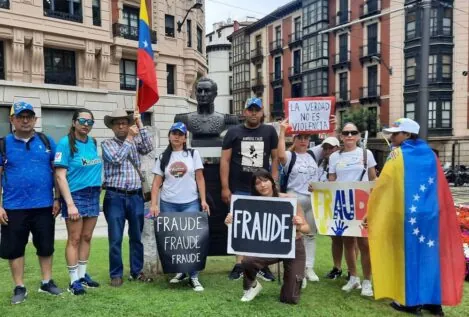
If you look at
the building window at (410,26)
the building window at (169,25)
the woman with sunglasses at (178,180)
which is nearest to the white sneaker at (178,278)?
the woman with sunglasses at (178,180)

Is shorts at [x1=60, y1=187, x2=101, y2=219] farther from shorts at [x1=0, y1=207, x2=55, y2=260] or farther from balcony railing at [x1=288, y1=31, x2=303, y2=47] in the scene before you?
balcony railing at [x1=288, y1=31, x2=303, y2=47]

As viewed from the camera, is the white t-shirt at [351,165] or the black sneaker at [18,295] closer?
the black sneaker at [18,295]

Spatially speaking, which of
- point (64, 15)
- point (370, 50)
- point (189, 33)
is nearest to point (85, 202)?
point (64, 15)

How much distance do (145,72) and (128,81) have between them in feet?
58.9

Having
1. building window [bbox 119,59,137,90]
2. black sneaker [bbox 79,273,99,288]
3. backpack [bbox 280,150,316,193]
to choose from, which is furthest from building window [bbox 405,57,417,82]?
black sneaker [bbox 79,273,99,288]

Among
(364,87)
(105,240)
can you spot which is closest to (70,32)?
(105,240)

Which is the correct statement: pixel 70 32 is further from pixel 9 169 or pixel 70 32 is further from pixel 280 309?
pixel 280 309

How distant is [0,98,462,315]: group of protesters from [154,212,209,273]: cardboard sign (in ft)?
0.43

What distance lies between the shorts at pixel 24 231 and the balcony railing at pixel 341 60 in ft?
125

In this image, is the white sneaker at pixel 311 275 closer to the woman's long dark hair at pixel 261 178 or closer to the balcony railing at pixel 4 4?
the woman's long dark hair at pixel 261 178

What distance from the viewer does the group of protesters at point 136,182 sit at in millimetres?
4477

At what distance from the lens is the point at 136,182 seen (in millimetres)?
5066

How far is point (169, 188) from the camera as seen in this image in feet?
16.8

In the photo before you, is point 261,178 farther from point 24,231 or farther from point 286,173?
point 24,231
